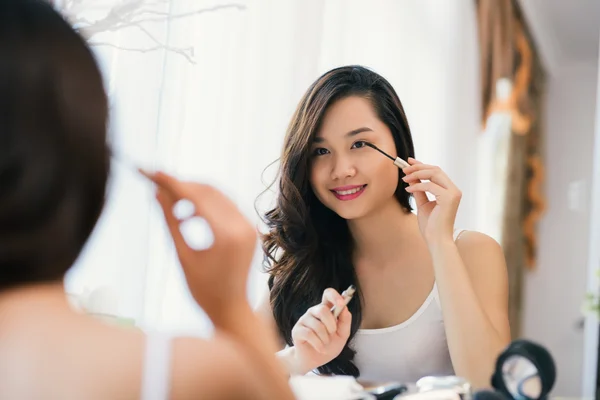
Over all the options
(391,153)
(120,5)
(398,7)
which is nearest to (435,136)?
(391,153)

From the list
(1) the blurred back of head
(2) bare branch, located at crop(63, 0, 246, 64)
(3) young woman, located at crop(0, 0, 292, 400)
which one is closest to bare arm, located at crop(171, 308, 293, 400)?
(3) young woman, located at crop(0, 0, 292, 400)

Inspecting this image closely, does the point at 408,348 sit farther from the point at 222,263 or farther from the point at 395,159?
the point at 222,263

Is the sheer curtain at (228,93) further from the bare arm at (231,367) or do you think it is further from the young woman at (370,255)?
the bare arm at (231,367)

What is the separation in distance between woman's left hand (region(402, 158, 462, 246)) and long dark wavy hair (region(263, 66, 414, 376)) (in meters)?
0.02

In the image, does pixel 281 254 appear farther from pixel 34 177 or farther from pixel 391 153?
pixel 34 177

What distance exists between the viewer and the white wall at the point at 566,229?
0.85 m

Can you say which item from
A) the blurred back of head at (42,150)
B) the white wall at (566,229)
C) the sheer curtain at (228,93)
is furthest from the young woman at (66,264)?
the white wall at (566,229)

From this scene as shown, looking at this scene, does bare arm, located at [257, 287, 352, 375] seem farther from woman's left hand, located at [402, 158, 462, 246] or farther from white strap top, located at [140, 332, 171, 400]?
white strap top, located at [140, 332, 171, 400]

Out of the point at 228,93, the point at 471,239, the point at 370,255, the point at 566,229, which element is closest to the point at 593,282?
the point at 566,229

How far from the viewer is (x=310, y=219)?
33.1 inches

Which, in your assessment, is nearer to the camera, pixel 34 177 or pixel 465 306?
pixel 34 177

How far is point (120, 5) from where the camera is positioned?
0.82m

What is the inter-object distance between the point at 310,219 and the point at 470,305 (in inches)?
8.7

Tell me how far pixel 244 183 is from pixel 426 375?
33 cm
